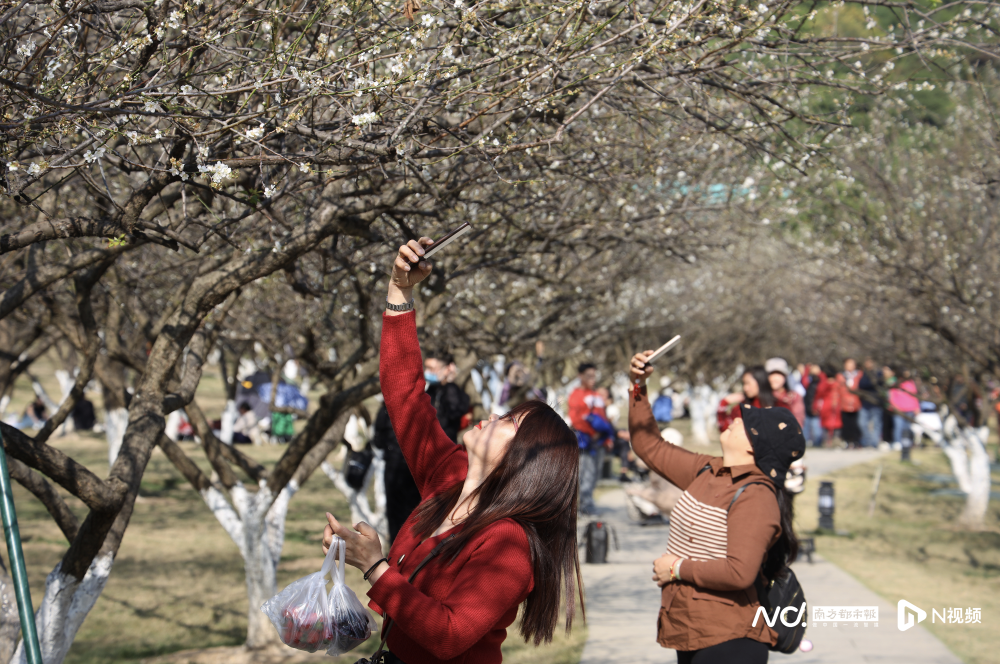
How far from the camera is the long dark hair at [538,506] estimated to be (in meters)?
2.52

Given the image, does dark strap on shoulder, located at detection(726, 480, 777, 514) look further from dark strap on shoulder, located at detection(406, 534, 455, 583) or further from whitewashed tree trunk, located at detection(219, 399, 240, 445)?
whitewashed tree trunk, located at detection(219, 399, 240, 445)

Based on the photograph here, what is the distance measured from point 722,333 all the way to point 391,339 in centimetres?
2366

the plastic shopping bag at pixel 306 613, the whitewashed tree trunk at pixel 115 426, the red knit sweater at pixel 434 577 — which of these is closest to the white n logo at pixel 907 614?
the red knit sweater at pixel 434 577

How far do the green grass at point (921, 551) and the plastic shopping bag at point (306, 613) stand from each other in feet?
18.2

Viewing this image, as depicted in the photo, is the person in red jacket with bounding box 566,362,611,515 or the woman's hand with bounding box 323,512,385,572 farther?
the person in red jacket with bounding box 566,362,611,515

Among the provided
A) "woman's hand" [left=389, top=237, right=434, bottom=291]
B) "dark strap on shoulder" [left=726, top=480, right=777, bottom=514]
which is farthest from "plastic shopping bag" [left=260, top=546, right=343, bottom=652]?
"dark strap on shoulder" [left=726, top=480, right=777, bottom=514]

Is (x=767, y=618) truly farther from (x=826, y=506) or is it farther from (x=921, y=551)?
(x=826, y=506)

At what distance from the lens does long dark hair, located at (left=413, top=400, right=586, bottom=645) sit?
8.27 feet

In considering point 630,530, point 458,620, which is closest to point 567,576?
point 458,620

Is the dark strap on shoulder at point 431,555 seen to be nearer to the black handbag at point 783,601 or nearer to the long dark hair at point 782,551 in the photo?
the black handbag at point 783,601

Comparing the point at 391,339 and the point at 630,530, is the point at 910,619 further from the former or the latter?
the point at 391,339

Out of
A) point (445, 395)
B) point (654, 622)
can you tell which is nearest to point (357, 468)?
point (445, 395)

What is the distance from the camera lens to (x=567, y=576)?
261 centimetres

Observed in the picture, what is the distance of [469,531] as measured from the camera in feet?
8.11
